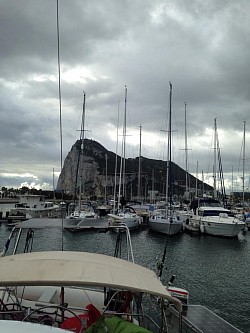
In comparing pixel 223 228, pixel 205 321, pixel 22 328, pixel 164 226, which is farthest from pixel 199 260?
pixel 22 328

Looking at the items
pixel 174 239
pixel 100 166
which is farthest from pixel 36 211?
pixel 100 166

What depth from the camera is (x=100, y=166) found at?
193 metres

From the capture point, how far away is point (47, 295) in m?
8.05

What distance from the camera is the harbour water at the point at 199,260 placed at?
15.6 meters

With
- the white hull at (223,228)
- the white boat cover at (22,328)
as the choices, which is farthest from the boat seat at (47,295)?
the white hull at (223,228)

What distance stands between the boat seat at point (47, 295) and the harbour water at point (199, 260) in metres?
1.59

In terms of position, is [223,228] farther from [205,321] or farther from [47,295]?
[47,295]

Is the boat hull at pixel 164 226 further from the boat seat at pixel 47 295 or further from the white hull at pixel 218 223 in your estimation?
the boat seat at pixel 47 295

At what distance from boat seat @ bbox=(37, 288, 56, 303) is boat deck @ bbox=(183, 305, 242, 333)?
3.39 m

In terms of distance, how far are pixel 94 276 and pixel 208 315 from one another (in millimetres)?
6129

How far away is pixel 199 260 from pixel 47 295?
65.5 ft

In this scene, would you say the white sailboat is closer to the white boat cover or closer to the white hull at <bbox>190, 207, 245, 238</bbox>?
the white hull at <bbox>190, 207, 245, 238</bbox>

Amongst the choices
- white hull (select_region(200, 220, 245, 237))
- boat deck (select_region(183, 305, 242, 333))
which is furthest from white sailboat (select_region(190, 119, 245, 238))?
boat deck (select_region(183, 305, 242, 333))

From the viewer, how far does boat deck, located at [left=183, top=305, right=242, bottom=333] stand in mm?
8428
